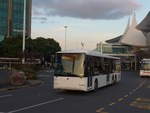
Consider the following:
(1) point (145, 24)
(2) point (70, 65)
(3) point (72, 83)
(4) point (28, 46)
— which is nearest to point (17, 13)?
(4) point (28, 46)

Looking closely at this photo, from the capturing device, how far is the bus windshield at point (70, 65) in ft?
57.0

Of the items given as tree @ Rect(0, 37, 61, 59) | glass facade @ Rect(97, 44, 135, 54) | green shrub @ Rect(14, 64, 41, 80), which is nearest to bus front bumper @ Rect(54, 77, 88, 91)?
green shrub @ Rect(14, 64, 41, 80)

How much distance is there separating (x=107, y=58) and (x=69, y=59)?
675 cm

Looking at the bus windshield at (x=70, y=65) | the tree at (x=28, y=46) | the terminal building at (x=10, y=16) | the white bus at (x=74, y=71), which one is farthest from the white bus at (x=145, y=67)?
the terminal building at (x=10, y=16)

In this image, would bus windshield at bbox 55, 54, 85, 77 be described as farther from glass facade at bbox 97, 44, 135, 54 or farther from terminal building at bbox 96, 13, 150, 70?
glass facade at bbox 97, 44, 135, 54

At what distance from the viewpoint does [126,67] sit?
10750cm

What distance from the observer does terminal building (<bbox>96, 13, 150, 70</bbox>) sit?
90938 mm

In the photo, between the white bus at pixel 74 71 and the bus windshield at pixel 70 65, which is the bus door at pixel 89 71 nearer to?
the white bus at pixel 74 71

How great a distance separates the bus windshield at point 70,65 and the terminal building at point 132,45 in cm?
6960

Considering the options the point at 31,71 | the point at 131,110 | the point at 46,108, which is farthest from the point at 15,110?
the point at 31,71

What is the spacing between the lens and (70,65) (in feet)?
57.1

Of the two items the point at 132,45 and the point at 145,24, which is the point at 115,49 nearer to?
the point at 132,45

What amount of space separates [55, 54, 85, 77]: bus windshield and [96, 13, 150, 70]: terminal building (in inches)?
2740

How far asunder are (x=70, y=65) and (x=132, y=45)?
9027 centimetres
